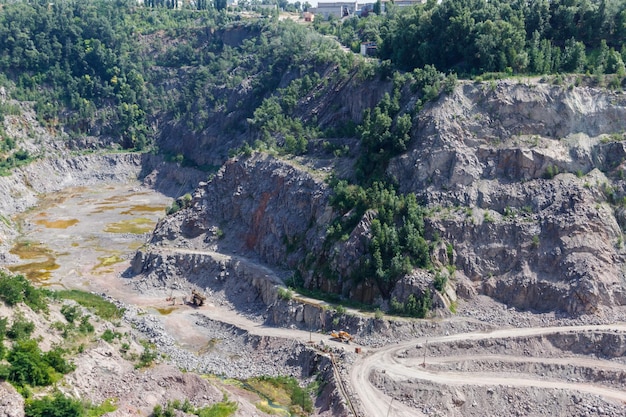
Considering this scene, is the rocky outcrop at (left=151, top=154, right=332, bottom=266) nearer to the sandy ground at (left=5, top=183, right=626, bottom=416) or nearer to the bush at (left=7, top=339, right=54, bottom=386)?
the sandy ground at (left=5, top=183, right=626, bottom=416)

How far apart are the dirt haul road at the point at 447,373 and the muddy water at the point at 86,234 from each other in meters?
31.2

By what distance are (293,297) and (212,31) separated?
3583 inches

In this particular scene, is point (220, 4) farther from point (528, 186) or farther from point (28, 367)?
point (28, 367)

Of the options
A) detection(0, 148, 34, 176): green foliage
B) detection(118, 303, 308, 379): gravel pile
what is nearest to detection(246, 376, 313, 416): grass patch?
detection(118, 303, 308, 379): gravel pile

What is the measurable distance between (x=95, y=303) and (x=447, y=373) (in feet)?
103

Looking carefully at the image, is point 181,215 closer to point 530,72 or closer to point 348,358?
point 348,358

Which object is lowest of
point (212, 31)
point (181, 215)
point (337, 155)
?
point (181, 215)

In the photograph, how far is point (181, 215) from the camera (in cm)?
7294

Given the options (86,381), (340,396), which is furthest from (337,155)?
(86,381)

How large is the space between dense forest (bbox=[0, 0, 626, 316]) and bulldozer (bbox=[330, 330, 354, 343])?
4724 mm

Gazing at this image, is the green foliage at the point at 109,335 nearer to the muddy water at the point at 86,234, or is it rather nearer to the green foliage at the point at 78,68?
the muddy water at the point at 86,234

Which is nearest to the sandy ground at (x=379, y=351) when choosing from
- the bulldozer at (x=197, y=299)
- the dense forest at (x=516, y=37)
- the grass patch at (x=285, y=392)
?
the bulldozer at (x=197, y=299)

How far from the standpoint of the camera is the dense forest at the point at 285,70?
61.3m

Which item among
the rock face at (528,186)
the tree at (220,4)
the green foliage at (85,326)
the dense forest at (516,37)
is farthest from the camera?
the tree at (220,4)
